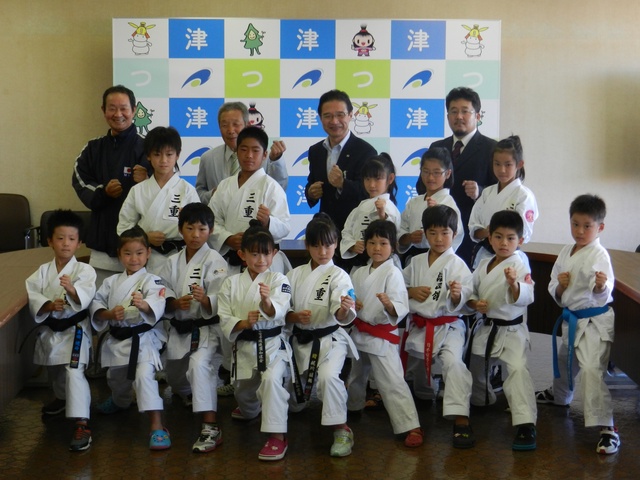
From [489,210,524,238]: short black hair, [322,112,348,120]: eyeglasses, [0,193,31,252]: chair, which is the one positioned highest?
[322,112,348,120]: eyeglasses

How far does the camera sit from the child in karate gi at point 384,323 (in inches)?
151

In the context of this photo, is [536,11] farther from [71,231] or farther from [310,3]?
[71,231]

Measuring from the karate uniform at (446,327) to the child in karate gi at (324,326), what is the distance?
16.0 inches

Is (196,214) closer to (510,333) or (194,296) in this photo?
(194,296)

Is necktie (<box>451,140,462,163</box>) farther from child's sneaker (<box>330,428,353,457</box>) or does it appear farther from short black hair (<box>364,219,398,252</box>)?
child's sneaker (<box>330,428,353,457</box>)

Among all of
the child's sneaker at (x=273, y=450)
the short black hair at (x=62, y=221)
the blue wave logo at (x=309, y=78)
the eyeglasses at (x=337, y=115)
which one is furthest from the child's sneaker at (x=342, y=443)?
the blue wave logo at (x=309, y=78)

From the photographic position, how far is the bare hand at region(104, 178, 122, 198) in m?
4.26

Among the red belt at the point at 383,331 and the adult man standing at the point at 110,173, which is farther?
the adult man standing at the point at 110,173

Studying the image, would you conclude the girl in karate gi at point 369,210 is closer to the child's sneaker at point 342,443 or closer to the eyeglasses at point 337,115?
the eyeglasses at point 337,115

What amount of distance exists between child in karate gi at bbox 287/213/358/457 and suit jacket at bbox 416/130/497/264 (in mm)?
1031

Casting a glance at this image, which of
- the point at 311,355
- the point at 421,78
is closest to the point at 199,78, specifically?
the point at 421,78

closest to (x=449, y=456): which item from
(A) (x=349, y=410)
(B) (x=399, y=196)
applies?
(A) (x=349, y=410)

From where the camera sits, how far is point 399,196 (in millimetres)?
7070

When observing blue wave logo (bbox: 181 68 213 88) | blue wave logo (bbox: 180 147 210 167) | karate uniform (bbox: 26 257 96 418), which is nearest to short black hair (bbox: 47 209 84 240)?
karate uniform (bbox: 26 257 96 418)
